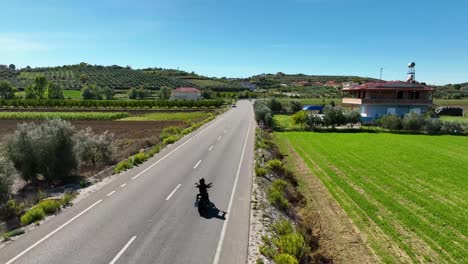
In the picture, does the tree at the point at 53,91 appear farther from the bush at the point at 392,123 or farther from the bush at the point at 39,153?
the bush at the point at 39,153

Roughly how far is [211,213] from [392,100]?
54499mm

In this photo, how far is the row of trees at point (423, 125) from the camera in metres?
48.9

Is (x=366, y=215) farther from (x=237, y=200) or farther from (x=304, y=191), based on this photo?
(x=237, y=200)

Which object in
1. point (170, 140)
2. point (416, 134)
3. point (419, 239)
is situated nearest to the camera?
point (419, 239)

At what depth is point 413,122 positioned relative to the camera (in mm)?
49844

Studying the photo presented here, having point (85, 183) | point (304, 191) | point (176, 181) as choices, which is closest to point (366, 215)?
point (304, 191)

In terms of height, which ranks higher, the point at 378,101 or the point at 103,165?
the point at 378,101

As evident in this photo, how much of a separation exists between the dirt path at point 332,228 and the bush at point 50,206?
11.2 m

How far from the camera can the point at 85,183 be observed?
18.2m

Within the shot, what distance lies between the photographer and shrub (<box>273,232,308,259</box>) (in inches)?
427

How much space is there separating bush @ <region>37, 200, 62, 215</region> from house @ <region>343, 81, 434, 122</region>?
5492cm

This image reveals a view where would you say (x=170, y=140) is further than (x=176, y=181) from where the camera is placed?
Yes

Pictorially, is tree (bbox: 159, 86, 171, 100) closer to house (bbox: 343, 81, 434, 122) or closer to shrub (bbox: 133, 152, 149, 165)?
house (bbox: 343, 81, 434, 122)

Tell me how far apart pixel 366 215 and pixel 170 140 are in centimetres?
2259
